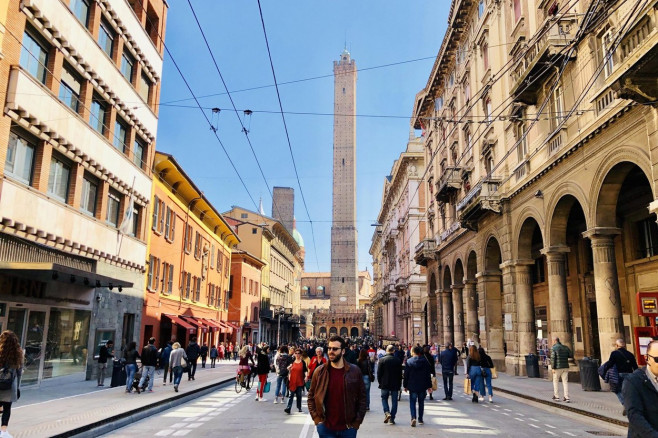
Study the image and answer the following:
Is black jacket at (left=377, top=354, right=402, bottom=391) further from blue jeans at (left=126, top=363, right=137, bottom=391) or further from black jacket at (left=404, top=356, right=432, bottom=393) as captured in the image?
blue jeans at (left=126, top=363, right=137, bottom=391)

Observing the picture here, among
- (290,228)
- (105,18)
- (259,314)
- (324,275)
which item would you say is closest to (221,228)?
(259,314)

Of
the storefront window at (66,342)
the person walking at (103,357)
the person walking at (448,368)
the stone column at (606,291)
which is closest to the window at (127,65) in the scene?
the storefront window at (66,342)

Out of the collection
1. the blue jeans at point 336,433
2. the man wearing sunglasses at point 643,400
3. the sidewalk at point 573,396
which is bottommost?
the sidewalk at point 573,396

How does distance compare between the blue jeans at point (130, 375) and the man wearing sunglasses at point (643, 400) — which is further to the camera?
the blue jeans at point (130, 375)

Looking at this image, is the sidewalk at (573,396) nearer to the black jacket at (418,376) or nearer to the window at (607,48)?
the black jacket at (418,376)

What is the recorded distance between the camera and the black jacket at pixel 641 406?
161 inches

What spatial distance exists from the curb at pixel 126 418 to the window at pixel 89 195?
8.22 metres

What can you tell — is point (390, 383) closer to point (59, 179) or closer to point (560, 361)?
point (560, 361)

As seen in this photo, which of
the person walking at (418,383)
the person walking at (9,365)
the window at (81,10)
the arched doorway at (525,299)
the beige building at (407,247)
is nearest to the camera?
the person walking at (9,365)

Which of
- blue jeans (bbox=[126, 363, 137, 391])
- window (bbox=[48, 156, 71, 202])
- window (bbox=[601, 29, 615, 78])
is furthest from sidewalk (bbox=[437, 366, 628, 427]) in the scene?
window (bbox=[48, 156, 71, 202])

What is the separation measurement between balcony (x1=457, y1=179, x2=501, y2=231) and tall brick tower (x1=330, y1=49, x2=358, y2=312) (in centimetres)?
8848

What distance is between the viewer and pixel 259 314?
6106 centimetres

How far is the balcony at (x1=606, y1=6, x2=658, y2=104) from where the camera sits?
1187 centimetres

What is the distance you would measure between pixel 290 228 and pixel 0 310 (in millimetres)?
105767
